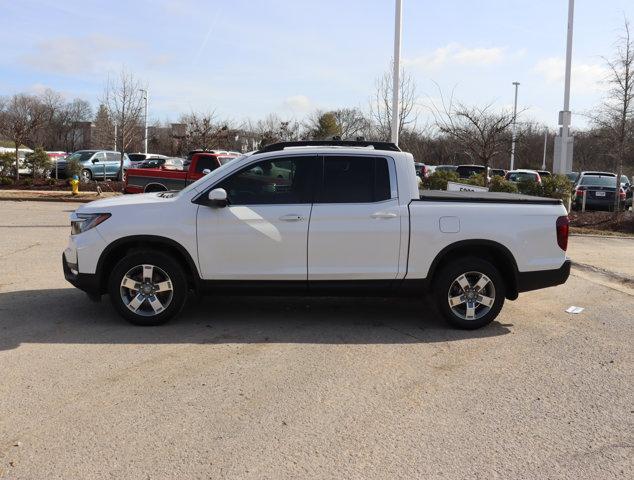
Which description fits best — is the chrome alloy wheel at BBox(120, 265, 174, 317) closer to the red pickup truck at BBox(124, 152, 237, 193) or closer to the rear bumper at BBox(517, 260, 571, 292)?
the rear bumper at BBox(517, 260, 571, 292)

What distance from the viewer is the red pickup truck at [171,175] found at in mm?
15914

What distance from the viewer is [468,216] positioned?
6016 millimetres

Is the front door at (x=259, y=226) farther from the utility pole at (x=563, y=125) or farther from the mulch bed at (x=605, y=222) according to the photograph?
the utility pole at (x=563, y=125)

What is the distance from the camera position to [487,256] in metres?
6.23

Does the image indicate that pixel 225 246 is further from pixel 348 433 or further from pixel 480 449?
pixel 480 449

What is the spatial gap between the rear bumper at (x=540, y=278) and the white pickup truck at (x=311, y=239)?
0.6 inches

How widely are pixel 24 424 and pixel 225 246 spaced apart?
2.55m

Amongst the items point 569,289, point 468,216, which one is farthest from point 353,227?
point 569,289

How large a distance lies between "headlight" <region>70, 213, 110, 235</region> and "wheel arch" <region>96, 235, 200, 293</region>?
28 cm

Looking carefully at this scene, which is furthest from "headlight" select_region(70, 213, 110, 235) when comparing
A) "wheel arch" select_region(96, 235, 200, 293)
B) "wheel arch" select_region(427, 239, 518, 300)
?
"wheel arch" select_region(427, 239, 518, 300)

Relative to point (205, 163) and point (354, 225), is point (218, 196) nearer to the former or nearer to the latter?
point (354, 225)

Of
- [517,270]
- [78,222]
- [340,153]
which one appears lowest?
[517,270]

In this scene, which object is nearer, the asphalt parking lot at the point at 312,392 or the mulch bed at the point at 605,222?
the asphalt parking lot at the point at 312,392

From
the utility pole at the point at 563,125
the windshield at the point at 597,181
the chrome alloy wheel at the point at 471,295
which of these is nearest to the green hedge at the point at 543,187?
the utility pole at the point at 563,125
